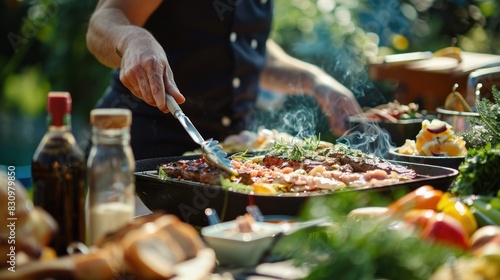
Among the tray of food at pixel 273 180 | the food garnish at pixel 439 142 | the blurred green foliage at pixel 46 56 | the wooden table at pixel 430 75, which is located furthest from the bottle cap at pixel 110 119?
the blurred green foliage at pixel 46 56

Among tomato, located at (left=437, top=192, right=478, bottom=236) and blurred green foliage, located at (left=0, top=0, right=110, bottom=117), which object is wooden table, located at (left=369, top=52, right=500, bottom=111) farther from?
blurred green foliage, located at (left=0, top=0, right=110, bottom=117)

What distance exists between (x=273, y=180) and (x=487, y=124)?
2.20 feet

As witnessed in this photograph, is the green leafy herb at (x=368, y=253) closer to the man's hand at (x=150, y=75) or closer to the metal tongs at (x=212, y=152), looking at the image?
the metal tongs at (x=212, y=152)

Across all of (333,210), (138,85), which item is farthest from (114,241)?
(138,85)

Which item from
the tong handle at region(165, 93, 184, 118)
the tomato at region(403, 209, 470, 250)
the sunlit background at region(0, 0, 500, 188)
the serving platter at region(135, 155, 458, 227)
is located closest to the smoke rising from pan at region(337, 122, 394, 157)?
the serving platter at region(135, 155, 458, 227)

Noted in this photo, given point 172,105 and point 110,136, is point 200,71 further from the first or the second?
point 110,136

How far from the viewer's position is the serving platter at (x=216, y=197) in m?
1.66

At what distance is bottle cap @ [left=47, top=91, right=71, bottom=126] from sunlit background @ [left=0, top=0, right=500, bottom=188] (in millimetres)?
4127

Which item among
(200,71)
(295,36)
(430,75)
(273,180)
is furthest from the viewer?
(295,36)

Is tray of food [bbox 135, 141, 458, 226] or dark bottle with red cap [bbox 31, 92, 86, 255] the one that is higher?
dark bottle with red cap [bbox 31, 92, 86, 255]

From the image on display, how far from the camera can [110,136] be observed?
4.09 feet

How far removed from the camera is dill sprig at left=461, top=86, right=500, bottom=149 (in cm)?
211

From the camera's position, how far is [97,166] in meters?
1.27

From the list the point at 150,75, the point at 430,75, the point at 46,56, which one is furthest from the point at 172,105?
the point at 46,56
